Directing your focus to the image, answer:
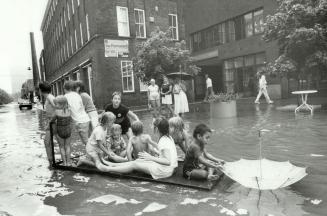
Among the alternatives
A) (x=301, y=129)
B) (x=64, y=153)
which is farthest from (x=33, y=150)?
(x=301, y=129)

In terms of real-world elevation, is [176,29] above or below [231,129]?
above

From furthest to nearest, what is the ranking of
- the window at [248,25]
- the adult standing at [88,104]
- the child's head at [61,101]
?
the window at [248,25]
the adult standing at [88,104]
the child's head at [61,101]

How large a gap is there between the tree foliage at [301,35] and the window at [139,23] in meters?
13.6

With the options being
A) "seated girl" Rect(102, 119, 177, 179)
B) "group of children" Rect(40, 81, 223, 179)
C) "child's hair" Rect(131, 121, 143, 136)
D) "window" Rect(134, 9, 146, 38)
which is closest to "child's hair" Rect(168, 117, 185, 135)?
"group of children" Rect(40, 81, 223, 179)

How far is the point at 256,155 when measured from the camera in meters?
6.33

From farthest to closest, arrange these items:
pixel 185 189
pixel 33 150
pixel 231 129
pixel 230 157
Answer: pixel 231 129, pixel 33 150, pixel 230 157, pixel 185 189

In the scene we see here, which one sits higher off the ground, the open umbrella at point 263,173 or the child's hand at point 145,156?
the child's hand at point 145,156

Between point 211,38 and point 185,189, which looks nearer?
point 185,189

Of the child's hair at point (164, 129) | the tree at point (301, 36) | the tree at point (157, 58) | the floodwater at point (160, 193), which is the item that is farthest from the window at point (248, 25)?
the child's hair at point (164, 129)

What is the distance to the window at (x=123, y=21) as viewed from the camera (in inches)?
981

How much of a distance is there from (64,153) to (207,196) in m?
3.41

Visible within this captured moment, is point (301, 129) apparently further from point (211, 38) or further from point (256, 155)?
point (211, 38)

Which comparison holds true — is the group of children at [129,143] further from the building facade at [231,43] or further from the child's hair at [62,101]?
the building facade at [231,43]

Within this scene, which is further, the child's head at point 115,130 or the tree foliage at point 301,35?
the tree foliage at point 301,35
